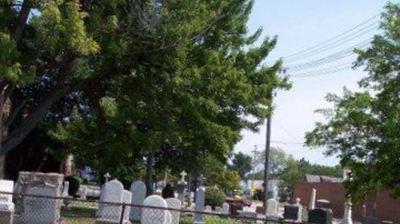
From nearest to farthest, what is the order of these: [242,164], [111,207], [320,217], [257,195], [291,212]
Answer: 1. [111,207]
2. [320,217]
3. [291,212]
4. [257,195]
5. [242,164]

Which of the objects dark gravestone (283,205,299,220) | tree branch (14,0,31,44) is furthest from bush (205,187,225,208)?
tree branch (14,0,31,44)

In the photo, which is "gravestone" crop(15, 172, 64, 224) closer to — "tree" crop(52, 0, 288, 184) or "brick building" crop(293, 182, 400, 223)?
"tree" crop(52, 0, 288, 184)

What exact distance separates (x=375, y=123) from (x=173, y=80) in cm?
1040

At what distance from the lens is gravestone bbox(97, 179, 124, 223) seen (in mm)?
19672

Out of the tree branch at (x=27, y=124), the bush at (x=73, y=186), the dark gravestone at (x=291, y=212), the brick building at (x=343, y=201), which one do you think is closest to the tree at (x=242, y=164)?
the brick building at (x=343, y=201)

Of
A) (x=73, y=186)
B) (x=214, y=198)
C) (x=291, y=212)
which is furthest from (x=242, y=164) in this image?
(x=291, y=212)

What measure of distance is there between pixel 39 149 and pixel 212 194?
23577 mm

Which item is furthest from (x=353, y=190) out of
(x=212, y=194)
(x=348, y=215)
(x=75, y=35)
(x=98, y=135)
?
(x=212, y=194)

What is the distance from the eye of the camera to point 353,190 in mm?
14680

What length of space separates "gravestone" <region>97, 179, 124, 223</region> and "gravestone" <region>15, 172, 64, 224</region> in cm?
133

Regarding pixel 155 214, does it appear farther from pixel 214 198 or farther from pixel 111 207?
pixel 214 198

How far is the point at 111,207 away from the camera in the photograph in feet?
66.7

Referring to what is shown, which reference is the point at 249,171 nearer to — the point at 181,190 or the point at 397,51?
the point at 181,190

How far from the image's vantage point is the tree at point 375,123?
44.4ft
